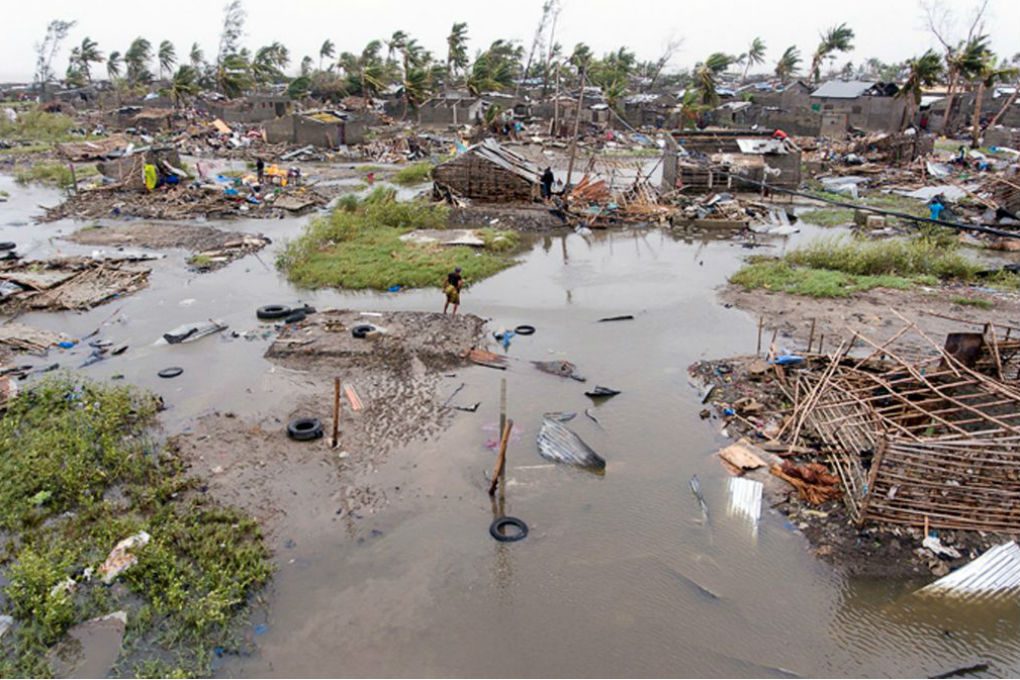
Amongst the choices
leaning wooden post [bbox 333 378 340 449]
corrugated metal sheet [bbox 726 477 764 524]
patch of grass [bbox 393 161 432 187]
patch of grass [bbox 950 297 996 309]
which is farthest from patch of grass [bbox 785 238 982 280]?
patch of grass [bbox 393 161 432 187]

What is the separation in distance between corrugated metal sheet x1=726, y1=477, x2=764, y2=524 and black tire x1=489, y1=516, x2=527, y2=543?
2.29 m

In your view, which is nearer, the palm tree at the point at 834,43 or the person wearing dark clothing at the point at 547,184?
the person wearing dark clothing at the point at 547,184

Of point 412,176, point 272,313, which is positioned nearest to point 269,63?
point 412,176

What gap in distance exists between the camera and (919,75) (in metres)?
33.4

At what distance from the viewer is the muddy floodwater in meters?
5.23

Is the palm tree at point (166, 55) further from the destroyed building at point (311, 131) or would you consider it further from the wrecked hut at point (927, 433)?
the wrecked hut at point (927, 433)

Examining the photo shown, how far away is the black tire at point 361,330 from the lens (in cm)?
1104

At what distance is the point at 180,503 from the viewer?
6836 millimetres

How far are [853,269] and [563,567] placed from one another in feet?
38.8

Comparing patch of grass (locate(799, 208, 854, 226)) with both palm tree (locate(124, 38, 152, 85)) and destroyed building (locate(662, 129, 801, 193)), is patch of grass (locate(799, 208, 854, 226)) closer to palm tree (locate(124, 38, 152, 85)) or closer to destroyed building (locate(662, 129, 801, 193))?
destroyed building (locate(662, 129, 801, 193))

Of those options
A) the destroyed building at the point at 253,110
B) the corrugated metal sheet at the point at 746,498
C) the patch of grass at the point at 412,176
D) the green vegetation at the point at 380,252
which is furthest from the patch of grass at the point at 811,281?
the destroyed building at the point at 253,110

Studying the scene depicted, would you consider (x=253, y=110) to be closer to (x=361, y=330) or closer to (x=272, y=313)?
(x=272, y=313)

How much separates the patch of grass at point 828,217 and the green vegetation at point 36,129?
39.4 meters

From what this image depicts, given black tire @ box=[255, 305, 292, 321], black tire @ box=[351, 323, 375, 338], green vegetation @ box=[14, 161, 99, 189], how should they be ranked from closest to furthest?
1. black tire @ box=[351, 323, 375, 338]
2. black tire @ box=[255, 305, 292, 321]
3. green vegetation @ box=[14, 161, 99, 189]
